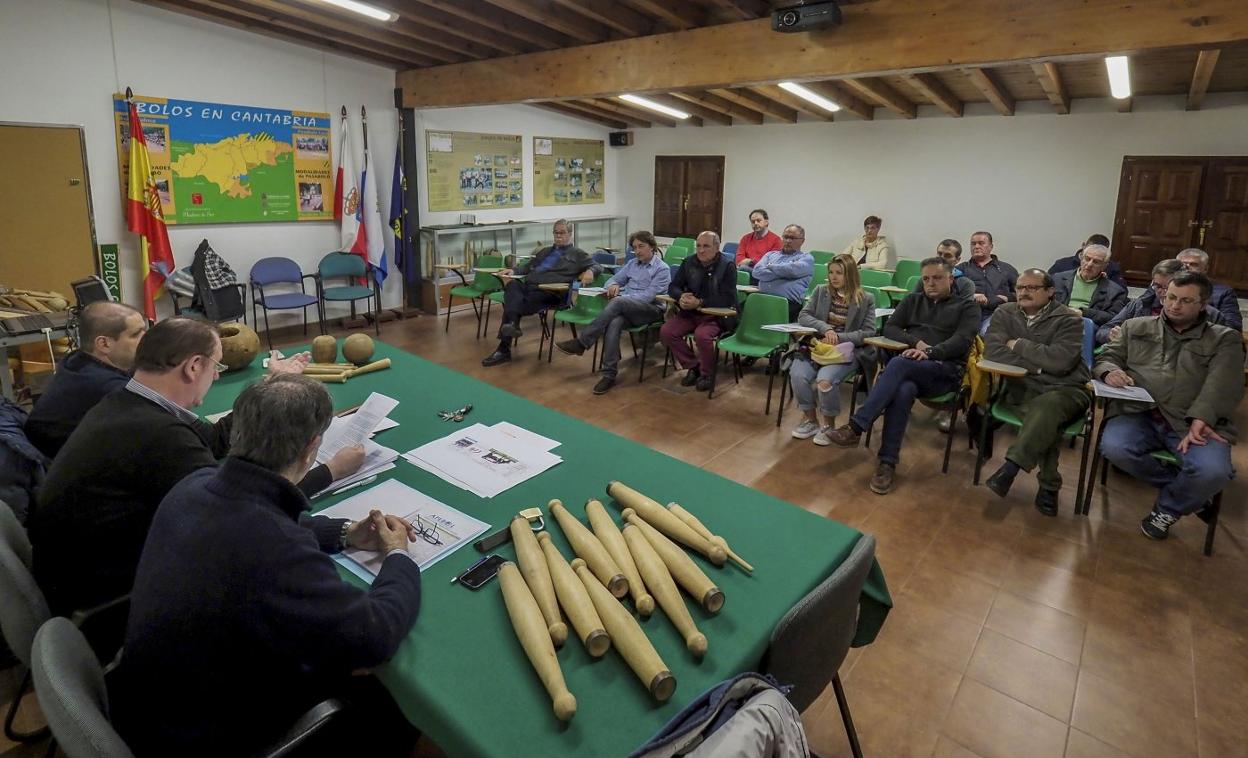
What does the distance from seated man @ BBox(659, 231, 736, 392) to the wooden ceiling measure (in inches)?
49.8

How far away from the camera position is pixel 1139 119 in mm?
6652

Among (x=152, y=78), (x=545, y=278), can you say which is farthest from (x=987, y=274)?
(x=152, y=78)

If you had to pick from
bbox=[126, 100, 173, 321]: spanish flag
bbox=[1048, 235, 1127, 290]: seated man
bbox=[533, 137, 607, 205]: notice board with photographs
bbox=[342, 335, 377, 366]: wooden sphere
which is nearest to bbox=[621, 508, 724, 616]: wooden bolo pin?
bbox=[342, 335, 377, 366]: wooden sphere

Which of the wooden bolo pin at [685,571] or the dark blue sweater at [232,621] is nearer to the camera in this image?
the dark blue sweater at [232,621]

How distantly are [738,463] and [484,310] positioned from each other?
16.3 feet

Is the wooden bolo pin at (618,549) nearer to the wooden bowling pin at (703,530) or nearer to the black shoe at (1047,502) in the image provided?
the wooden bowling pin at (703,530)

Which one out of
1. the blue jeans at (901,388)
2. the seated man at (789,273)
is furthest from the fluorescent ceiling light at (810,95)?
the blue jeans at (901,388)

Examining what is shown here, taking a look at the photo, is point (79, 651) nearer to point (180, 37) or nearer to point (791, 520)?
point (791, 520)

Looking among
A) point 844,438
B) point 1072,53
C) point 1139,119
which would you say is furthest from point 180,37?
point 1139,119

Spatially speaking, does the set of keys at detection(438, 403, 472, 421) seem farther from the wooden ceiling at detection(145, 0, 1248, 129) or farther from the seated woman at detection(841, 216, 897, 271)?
the seated woman at detection(841, 216, 897, 271)

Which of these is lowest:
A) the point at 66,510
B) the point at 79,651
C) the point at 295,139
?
the point at 79,651

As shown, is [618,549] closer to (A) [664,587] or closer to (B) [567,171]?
(A) [664,587]

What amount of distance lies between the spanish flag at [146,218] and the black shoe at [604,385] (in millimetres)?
3769

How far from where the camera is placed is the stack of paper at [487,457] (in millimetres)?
1889
